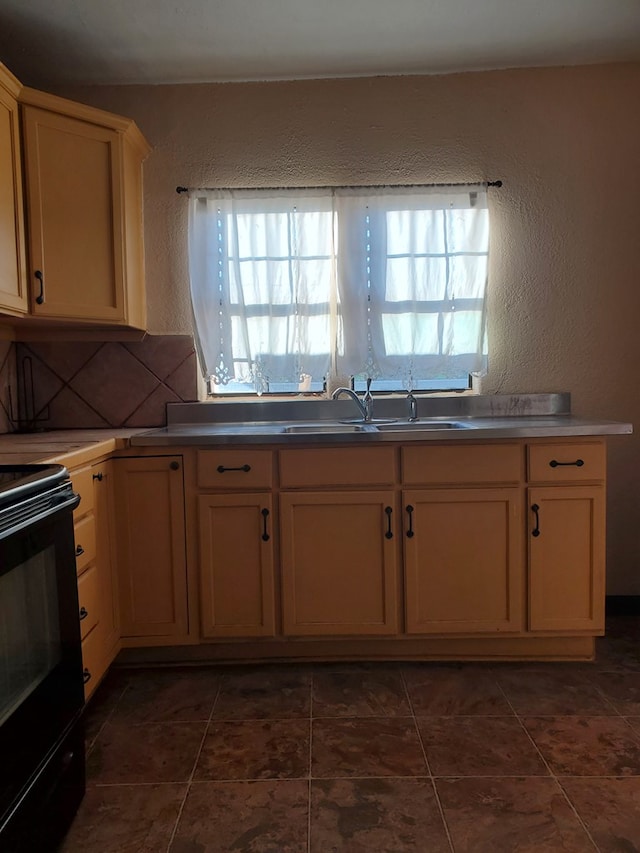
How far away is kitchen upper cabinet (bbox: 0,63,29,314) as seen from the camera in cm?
204

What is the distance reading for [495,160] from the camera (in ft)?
8.66

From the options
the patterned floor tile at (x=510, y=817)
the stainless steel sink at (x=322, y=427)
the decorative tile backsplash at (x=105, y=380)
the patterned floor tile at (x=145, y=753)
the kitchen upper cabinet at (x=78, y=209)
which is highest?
the kitchen upper cabinet at (x=78, y=209)

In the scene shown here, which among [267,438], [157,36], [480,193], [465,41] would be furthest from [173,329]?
[465,41]

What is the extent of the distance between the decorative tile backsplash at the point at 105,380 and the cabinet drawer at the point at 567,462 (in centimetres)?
149

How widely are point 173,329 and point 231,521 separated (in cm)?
101

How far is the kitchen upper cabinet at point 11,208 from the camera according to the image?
2.04 metres

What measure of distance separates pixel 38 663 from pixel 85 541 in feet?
1.97

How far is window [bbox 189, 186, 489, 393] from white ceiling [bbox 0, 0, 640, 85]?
1.70 ft

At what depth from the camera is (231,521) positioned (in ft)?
7.16

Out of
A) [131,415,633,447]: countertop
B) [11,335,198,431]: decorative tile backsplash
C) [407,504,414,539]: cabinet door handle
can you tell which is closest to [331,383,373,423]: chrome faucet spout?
[131,415,633,447]: countertop

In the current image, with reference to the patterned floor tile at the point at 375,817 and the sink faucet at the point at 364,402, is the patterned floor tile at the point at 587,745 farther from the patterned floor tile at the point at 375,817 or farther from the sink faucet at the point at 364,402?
the sink faucet at the point at 364,402

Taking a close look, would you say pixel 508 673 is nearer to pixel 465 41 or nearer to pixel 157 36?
pixel 465 41

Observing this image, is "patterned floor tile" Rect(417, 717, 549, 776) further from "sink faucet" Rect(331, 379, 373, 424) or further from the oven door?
"sink faucet" Rect(331, 379, 373, 424)

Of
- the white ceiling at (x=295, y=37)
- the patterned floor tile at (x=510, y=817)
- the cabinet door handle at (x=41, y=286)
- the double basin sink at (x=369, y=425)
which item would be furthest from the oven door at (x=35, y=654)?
the white ceiling at (x=295, y=37)
